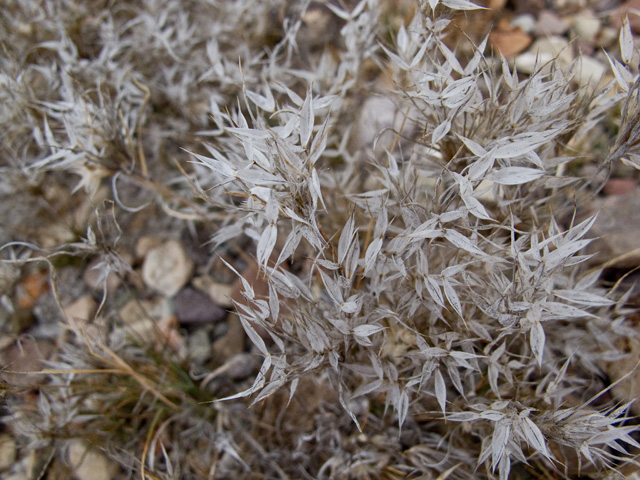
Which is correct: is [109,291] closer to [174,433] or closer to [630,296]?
[174,433]

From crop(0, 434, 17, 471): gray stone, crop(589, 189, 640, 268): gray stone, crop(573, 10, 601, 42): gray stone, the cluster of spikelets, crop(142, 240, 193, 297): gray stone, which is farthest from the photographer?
crop(573, 10, 601, 42): gray stone

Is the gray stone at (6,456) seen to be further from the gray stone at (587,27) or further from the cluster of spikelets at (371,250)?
the gray stone at (587,27)

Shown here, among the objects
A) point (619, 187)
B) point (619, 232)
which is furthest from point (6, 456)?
point (619, 187)

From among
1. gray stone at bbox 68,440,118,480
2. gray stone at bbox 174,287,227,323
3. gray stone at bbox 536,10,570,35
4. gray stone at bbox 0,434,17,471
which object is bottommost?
gray stone at bbox 0,434,17,471

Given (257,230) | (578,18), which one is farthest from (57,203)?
(578,18)

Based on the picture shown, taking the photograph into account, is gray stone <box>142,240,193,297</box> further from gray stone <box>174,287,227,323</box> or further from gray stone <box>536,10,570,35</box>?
gray stone <box>536,10,570,35</box>

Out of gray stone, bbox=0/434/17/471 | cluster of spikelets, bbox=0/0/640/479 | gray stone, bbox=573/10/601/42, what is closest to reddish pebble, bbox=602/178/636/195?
cluster of spikelets, bbox=0/0/640/479

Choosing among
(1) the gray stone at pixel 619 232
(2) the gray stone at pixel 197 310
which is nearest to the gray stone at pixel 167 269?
(2) the gray stone at pixel 197 310

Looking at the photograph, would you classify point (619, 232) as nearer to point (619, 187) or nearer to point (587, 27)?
point (619, 187)
